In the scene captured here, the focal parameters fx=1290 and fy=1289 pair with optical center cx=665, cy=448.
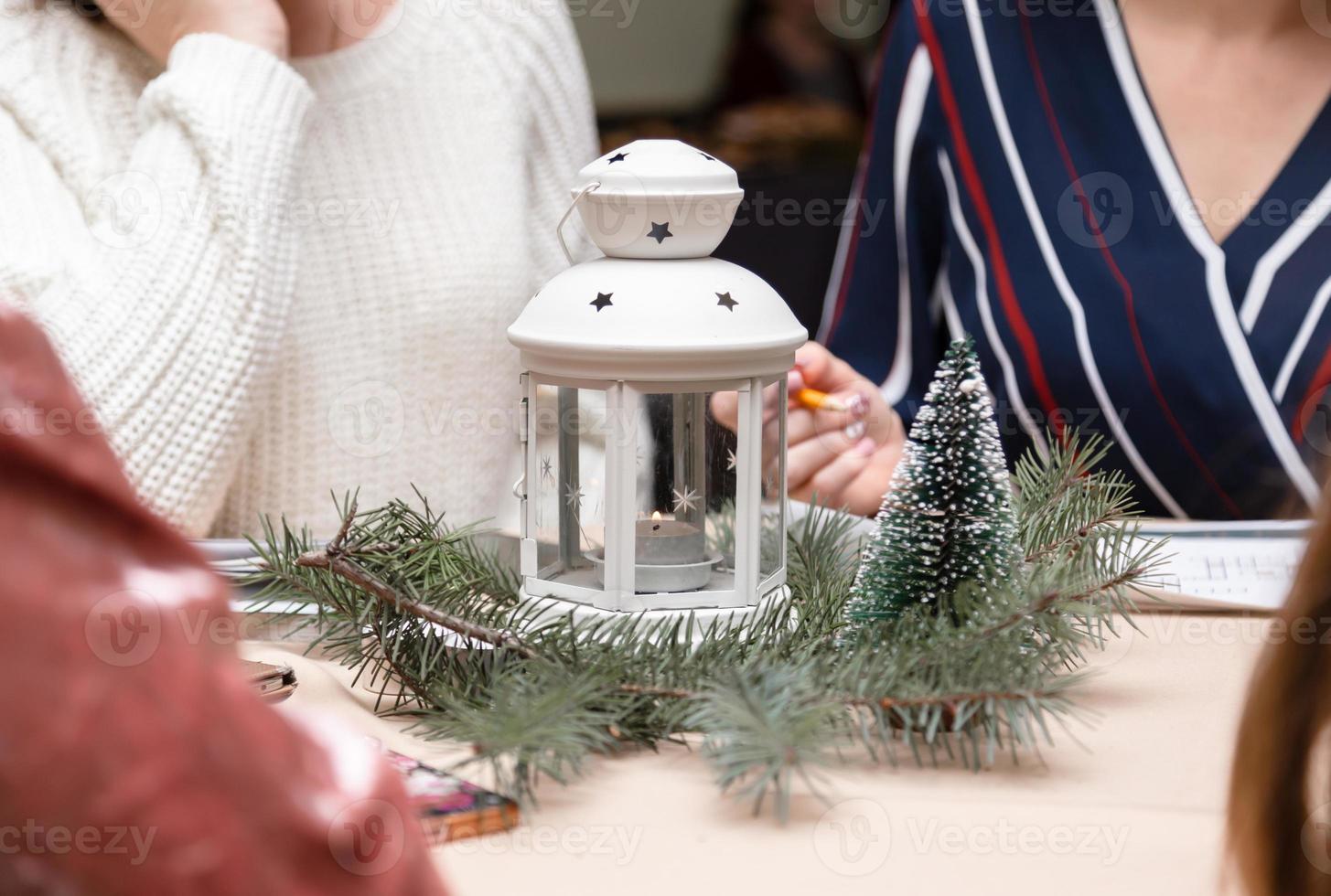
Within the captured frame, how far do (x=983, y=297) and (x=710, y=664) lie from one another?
884mm

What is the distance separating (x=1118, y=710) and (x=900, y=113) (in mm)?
926

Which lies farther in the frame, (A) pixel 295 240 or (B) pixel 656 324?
(A) pixel 295 240

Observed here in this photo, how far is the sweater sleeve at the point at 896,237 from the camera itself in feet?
4.81

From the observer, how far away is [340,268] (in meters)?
1.34

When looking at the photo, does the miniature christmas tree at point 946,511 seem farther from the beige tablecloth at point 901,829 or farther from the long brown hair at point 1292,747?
the long brown hair at point 1292,747

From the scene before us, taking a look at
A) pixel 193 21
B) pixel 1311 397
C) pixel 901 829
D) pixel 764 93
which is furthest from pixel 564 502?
pixel 764 93

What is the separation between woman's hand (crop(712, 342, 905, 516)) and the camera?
1008 millimetres

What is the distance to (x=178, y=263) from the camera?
1146 millimetres

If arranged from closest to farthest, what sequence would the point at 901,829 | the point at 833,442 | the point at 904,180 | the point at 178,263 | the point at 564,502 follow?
the point at 901,829 → the point at 564,502 → the point at 833,442 → the point at 178,263 → the point at 904,180

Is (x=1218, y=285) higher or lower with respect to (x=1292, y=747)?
lower

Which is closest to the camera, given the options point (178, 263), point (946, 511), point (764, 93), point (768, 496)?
point (946, 511)

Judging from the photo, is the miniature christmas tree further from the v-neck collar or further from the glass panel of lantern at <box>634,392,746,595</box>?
the v-neck collar

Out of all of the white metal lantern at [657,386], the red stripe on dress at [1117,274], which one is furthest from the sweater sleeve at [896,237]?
the white metal lantern at [657,386]

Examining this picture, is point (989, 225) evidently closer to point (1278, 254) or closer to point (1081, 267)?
point (1081, 267)
